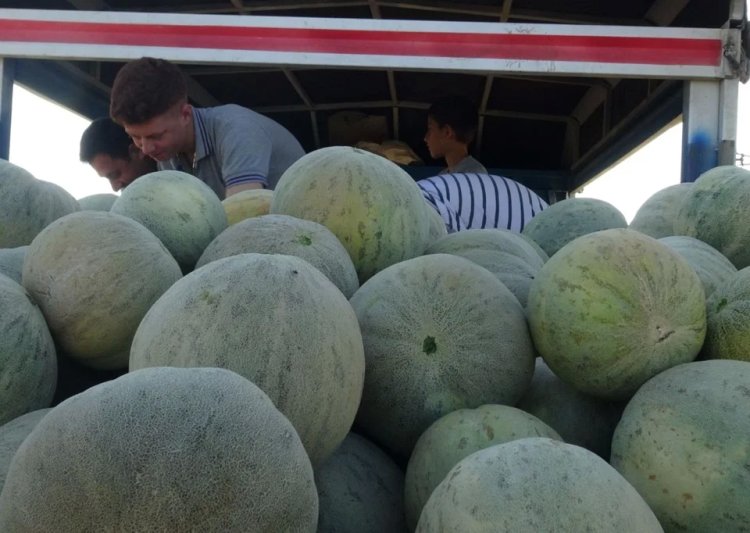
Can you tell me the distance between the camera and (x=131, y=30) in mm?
4172

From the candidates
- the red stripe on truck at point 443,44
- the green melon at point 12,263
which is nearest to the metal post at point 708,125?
the red stripe on truck at point 443,44

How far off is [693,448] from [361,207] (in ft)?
3.52

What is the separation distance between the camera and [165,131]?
3.94 metres

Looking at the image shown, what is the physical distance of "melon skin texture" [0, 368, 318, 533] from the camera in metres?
0.92

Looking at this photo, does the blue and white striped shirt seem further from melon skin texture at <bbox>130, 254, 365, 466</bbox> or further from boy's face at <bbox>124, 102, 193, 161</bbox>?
melon skin texture at <bbox>130, 254, 365, 466</bbox>

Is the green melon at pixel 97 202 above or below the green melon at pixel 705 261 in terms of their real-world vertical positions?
above

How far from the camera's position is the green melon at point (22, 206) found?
2.25 m

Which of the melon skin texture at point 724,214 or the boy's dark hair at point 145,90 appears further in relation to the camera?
the boy's dark hair at point 145,90

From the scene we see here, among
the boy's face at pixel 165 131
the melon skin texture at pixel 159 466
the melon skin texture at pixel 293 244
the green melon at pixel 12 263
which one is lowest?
the melon skin texture at pixel 159 466

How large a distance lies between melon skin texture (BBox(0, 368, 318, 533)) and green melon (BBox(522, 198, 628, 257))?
1975 millimetres

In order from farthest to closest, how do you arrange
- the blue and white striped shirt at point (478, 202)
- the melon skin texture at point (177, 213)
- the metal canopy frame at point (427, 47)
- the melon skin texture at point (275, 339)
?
the metal canopy frame at point (427, 47)
the blue and white striped shirt at point (478, 202)
the melon skin texture at point (177, 213)
the melon skin texture at point (275, 339)

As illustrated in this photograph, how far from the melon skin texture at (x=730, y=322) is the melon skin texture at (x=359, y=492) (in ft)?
2.51

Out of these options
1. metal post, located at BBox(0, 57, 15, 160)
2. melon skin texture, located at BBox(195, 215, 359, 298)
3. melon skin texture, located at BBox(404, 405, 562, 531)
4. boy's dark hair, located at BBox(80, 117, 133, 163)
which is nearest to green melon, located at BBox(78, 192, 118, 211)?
melon skin texture, located at BBox(195, 215, 359, 298)

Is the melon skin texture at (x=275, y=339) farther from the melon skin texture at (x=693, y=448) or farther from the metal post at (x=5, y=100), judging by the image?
the metal post at (x=5, y=100)
